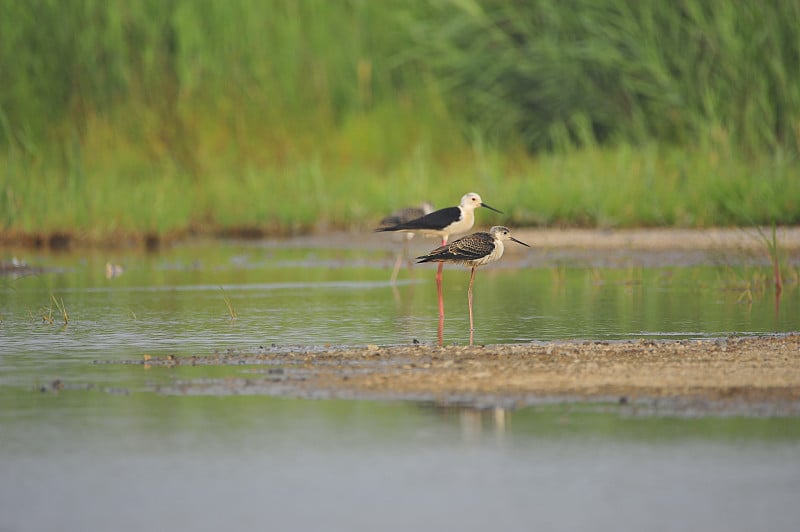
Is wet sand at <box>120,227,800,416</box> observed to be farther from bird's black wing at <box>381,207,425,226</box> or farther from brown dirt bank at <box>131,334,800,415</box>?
bird's black wing at <box>381,207,425,226</box>

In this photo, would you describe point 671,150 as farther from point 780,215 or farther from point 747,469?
point 747,469

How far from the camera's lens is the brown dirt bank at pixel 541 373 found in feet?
24.6

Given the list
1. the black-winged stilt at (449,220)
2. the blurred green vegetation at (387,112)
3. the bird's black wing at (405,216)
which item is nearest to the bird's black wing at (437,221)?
the black-winged stilt at (449,220)

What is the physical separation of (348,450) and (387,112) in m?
15.2

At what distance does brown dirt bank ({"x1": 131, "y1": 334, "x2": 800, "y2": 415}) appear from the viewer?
7496 millimetres

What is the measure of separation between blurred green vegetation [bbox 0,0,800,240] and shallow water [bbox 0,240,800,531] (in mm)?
6992

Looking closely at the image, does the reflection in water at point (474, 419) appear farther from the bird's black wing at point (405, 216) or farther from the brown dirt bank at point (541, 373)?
the bird's black wing at point (405, 216)

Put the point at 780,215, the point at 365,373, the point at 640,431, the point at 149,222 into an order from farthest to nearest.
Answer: the point at 149,222 → the point at 780,215 → the point at 365,373 → the point at 640,431

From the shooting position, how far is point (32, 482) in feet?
20.1

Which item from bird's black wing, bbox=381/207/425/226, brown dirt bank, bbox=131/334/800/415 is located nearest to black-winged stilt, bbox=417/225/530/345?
brown dirt bank, bbox=131/334/800/415

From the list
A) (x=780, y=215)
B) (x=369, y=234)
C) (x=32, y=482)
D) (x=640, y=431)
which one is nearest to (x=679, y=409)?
(x=640, y=431)

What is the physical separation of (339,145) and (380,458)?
15.0 meters

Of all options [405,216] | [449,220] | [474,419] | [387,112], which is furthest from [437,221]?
[387,112]

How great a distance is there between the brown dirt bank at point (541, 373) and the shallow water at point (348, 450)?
0.87 ft
